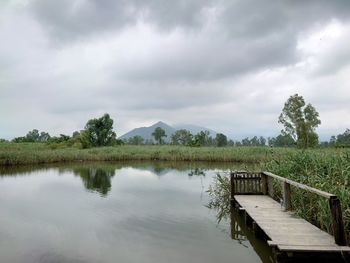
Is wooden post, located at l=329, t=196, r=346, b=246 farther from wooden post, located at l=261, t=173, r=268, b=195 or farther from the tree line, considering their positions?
the tree line

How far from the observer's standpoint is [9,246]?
6523 millimetres

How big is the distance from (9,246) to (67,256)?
1.46 m

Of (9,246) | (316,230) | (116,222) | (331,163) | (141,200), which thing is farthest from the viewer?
(141,200)

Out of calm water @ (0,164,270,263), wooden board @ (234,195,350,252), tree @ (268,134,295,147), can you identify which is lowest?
calm water @ (0,164,270,263)

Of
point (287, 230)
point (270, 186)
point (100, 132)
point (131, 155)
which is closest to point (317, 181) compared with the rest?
point (287, 230)

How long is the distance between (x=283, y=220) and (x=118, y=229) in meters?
3.91

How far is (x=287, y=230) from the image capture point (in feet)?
18.7

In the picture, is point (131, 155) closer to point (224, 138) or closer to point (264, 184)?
point (264, 184)

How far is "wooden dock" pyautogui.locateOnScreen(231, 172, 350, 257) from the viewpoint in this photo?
4.75m

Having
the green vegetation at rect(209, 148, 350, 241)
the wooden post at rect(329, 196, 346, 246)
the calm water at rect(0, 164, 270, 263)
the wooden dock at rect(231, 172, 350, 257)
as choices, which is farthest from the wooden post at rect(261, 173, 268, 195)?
the wooden post at rect(329, 196, 346, 246)

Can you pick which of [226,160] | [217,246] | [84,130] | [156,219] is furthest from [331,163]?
[84,130]

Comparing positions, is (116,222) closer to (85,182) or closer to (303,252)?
(303,252)

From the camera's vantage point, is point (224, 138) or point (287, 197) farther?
point (224, 138)

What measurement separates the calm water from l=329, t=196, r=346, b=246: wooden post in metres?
1.64
